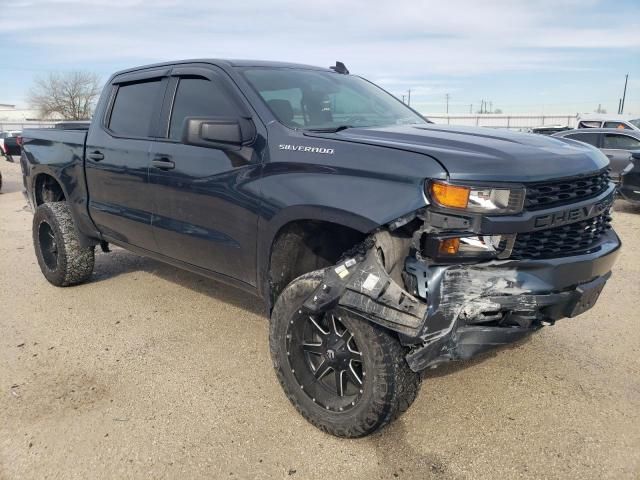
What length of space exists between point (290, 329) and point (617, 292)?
11.8 feet

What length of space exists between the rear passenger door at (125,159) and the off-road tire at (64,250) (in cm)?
45

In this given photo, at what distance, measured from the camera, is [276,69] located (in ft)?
12.5

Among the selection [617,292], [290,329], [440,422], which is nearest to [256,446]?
[290,329]

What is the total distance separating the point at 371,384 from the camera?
103 inches

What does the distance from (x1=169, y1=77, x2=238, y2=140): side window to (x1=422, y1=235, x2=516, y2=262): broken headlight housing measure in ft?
5.51

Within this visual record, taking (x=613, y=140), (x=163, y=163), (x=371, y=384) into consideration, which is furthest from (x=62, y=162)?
(x=613, y=140)

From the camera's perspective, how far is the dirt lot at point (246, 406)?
8.63ft

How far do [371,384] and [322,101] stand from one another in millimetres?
1974

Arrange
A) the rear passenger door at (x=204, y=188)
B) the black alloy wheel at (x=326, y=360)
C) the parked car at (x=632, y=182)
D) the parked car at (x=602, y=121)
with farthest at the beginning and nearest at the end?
1. the parked car at (x=602, y=121)
2. the parked car at (x=632, y=182)
3. the rear passenger door at (x=204, y=188)
4. the black alloy wheel at (x=326, y=360)

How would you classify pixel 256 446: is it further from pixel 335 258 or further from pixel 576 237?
pixel 576 237

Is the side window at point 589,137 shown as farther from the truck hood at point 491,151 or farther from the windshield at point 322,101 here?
the truck hood at point 491,151

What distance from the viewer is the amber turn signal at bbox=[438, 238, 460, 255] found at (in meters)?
2.36

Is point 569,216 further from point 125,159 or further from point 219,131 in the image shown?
point 125,159

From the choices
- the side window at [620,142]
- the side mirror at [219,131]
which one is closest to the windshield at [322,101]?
the side mirror at [219,131]
